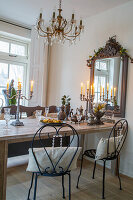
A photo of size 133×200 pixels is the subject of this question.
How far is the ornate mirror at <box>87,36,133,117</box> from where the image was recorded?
3219 mm

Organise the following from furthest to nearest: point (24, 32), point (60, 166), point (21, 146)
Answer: point (24, 32), point (21, 146), point (60, 166)

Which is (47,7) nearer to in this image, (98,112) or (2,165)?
(98,112)

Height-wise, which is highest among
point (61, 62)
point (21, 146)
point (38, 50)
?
point (38, 50)

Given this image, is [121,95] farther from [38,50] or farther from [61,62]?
[38,50]

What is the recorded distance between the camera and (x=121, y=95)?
10.6 ft

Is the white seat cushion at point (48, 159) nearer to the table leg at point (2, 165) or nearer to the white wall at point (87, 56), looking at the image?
the table leg at point (2, 165)

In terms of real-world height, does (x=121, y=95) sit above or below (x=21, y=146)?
above

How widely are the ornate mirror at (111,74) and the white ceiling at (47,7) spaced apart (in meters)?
0.61

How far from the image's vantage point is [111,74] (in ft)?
11.2

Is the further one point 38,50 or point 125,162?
point 38,50

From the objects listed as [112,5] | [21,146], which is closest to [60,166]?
[21,146]

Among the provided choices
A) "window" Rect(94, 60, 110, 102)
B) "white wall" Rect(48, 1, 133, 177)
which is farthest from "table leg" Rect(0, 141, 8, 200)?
"window" Rect(94, 60, 110, 102)

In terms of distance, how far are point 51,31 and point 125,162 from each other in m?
2.30

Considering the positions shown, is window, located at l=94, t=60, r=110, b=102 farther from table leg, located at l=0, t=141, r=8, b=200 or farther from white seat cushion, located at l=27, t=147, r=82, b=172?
table leg, located at l=0, t=141, r=8, b=200
